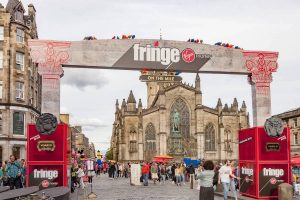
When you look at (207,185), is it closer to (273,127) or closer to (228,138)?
(273,127)

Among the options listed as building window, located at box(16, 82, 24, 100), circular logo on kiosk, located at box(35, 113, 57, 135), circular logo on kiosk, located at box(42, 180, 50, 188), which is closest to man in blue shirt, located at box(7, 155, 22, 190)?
circular logo on kiosk, located at box(42, 180, 50, 188)

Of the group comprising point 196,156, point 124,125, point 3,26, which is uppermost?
point 3,26

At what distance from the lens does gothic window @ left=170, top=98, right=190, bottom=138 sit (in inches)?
2687

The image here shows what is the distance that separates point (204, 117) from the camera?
69.0 meters

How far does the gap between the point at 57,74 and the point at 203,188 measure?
7.23 meters

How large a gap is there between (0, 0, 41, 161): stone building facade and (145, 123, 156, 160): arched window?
3114 cm

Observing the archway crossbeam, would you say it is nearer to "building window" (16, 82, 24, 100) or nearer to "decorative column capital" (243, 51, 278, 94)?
"decorative column capital" (243, 51, 278, 94)

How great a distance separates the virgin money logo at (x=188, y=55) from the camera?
16047 mm

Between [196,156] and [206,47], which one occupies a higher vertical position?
[206,47]

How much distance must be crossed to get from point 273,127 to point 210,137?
176 feet

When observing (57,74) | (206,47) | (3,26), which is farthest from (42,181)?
(3,26)

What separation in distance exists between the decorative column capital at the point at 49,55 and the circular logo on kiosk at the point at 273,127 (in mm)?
7317

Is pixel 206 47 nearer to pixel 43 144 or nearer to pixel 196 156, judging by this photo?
pixel 43 144

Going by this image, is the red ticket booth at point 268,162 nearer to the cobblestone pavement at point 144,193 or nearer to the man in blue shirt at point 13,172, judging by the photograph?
the cobblestone pavement at point 144,193
